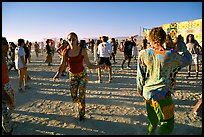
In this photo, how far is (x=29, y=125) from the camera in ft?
13.7

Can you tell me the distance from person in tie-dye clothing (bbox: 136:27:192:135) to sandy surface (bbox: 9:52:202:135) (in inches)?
45.6

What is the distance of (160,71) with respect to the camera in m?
2.62

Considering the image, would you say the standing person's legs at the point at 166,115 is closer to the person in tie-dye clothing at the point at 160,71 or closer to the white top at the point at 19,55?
the person in tie-dye clothing at the point at 160,71

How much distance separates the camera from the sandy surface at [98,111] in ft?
12.8

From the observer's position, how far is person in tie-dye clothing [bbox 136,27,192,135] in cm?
257

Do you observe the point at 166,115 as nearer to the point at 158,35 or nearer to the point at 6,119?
the point at 158,35

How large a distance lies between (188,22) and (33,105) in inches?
844

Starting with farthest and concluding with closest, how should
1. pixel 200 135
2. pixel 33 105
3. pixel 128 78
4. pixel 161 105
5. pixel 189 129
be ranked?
pixel 128 78
pixel 33 105
pixel 189 129
pixel 200 135
pixel 161 105

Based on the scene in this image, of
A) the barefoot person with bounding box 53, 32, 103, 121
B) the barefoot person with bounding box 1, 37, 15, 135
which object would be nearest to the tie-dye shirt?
the barefoot person with bounding box 53, 32, 103, 121

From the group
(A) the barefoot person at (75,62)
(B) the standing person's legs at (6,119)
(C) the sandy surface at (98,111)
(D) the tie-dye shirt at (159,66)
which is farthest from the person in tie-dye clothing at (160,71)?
(B) the standing person's legs at (6,119)

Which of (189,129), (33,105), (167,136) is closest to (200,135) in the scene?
(189,129)

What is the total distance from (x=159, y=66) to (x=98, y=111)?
2667 mm

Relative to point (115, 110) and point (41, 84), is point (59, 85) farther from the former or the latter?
point (115, 110)

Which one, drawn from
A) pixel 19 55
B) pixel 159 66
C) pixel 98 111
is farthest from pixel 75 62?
pixel 19 55
